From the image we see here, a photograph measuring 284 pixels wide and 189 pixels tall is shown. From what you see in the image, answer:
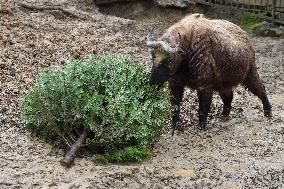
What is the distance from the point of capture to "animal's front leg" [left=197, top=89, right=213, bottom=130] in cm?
818

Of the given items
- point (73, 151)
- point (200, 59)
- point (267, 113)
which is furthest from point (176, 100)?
point (73, 151)

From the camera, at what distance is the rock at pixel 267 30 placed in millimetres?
13719

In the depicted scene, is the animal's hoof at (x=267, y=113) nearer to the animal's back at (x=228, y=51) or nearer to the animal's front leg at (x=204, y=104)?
the animal's back at (x=228, y=51)

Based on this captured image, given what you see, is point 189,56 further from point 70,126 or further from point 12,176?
point 12,176

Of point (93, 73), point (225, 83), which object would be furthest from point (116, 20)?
point (93, 73)

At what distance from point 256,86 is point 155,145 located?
2.24 m

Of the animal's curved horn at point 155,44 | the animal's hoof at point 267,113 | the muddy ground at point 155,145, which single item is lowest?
the animal's hoof at point 267,113

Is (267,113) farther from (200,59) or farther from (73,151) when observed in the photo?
(73,151)

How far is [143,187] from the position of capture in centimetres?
634

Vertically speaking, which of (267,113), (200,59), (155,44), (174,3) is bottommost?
(267,113)

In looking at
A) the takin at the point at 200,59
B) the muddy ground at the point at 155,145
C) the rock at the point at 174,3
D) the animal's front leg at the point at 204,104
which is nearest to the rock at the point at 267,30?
the muddy ground at the point at 155,145

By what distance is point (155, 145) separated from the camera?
7.71 m

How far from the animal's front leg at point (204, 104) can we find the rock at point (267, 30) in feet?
19.5

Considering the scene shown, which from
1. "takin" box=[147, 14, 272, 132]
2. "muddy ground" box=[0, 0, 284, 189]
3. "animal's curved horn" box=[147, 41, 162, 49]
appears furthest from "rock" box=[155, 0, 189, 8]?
"animal's curved horn" box=[147, 41, 162, 49]
